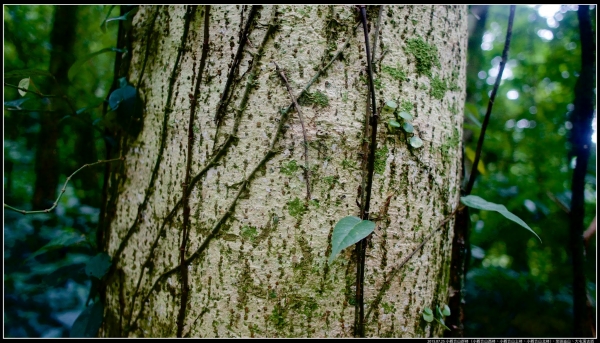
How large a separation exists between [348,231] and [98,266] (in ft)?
2.57

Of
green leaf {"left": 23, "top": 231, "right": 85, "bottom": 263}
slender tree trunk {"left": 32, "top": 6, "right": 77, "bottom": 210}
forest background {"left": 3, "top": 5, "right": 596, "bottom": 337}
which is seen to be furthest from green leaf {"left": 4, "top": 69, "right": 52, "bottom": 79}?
slender tree trunk {"left": 32, "top": 6, "right": 77, "bottom": 210}

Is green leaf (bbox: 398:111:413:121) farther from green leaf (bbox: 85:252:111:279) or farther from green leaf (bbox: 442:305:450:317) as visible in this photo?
green leaf (bbox: 85:252:111:279)

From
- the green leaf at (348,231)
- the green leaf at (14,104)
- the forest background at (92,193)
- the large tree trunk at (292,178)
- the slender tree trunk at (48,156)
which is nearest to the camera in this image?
the green leaf at (348,231)

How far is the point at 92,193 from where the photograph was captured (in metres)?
2.31

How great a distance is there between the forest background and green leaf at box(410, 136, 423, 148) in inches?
28.0

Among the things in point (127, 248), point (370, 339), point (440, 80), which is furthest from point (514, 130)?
point (127, 248)

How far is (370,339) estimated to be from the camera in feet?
2.40

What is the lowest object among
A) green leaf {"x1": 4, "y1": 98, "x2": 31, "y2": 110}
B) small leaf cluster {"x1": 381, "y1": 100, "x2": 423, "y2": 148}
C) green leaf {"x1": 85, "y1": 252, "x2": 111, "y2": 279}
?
green leaf {"x1": 85, "y1": 252, "x2": 111, "y2": 279}

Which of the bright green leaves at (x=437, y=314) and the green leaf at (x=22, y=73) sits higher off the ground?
the green leaf at (x=22, y=73)

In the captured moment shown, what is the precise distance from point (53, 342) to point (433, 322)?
1138 mm

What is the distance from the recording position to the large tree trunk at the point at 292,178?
2.37ft

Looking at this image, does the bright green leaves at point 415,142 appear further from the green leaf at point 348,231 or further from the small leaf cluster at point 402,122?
the green leaf at point 348,231

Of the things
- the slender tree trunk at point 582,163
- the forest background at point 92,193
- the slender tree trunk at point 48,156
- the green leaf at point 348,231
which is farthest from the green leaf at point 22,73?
the slender tree trunk at point 582,163

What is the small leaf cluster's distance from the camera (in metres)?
0.76
